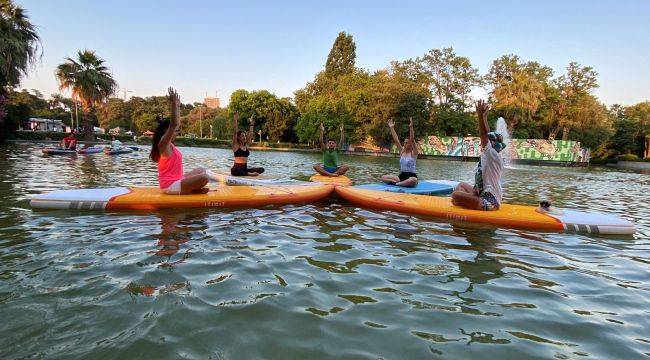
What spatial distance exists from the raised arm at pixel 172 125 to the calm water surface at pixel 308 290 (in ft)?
4.34

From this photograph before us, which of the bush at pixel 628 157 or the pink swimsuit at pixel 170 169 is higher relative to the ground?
the bush at pixel 628 157

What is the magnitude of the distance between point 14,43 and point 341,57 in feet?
168

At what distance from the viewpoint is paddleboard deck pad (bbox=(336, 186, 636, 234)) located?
6.60 m

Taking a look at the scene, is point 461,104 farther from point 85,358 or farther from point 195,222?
point 85,358

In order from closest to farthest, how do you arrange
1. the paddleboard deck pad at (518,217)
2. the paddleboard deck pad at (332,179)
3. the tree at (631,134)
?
the paddleboard deck pad at (518,217)
the paddleboard deck pad at (332,179)
the tree at (631,134)

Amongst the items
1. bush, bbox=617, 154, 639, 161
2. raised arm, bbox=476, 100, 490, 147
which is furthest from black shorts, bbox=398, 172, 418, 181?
bush, bbox=617, 154, 639, 161

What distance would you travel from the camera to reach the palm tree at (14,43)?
2128 cm

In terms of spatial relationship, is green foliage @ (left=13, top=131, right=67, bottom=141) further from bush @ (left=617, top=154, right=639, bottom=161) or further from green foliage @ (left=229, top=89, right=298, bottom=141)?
bush @ (left=617, top=154, right=639, bottom=161)

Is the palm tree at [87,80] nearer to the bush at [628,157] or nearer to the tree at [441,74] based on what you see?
the tree at [441,74]

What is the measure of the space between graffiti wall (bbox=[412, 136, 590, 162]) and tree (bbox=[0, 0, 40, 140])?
37880mm

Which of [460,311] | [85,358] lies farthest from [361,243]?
[85,358]

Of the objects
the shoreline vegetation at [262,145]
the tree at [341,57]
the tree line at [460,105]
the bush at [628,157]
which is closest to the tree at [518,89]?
the tree line at [460,105]

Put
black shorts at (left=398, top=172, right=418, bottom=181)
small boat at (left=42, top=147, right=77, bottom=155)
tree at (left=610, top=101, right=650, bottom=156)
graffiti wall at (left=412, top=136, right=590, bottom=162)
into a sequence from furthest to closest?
tree at (left=610, top=101, right=650, bottom=156), graffiti wall at (left=412, top=136, right=590, bottom=162), small boat at (left=42, top=147, right=77, bottom=155), black shorts at (left=398, top=172, right=418, bottom=181)

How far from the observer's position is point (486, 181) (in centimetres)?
700
